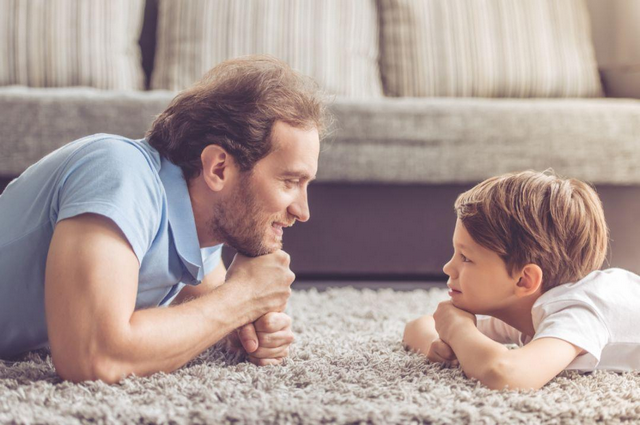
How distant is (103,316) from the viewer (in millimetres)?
842

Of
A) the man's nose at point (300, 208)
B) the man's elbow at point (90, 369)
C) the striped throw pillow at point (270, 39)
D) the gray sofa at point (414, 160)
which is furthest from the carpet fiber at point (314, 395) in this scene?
the striped throw pillow at point (270, 39)

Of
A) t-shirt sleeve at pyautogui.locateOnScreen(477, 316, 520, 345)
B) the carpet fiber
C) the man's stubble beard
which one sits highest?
the man's stubble beard

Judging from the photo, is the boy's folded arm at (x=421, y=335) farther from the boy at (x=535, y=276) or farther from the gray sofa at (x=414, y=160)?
the gray sofa at (x=414, y=160)

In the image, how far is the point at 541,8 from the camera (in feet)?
7.53

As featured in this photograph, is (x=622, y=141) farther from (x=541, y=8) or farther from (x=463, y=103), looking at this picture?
(x=541, y=8)

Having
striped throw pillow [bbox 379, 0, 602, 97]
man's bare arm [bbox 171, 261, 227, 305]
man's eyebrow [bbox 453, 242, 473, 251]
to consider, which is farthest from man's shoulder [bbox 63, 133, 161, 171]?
striped throw pillow [bbox 379, 0, 602, 97]

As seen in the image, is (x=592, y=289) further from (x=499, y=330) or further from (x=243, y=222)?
(x=243, y=222)

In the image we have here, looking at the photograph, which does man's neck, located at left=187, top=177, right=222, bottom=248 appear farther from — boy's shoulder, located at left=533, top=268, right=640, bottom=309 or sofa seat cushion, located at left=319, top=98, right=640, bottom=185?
sofa seat cushion, located at left=319, top=98, right=640, bottom=185

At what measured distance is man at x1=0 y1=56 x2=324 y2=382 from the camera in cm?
86

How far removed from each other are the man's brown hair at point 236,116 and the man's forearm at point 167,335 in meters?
0.23

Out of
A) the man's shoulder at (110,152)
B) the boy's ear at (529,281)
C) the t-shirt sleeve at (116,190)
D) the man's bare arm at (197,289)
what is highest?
the man's shoulder at (110,152)

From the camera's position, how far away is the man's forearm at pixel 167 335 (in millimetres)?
876

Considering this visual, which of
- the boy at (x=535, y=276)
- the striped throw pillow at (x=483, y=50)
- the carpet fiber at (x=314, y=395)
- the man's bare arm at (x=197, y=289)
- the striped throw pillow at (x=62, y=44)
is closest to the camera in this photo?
the carpet fiber at (x=314, y=395)

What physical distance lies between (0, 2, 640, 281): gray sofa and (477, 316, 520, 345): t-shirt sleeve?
548 mm
